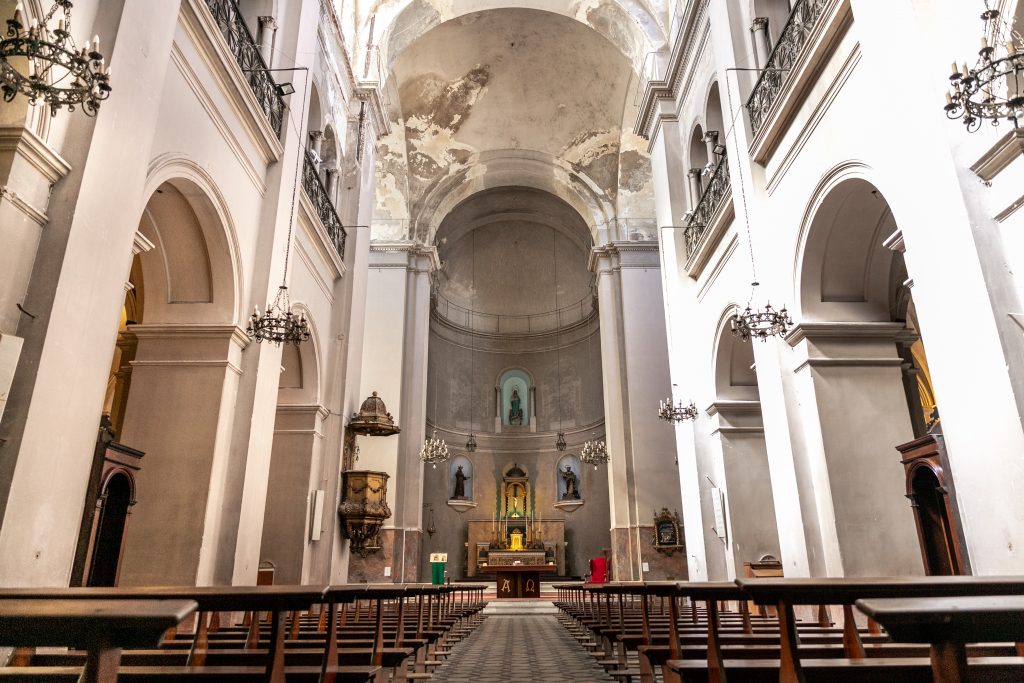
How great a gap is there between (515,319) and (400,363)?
30.0 ft

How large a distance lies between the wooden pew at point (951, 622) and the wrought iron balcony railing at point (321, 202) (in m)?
8.68

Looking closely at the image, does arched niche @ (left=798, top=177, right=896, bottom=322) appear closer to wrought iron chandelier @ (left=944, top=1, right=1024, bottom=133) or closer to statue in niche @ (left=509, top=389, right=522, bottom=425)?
wrought iron chandelier @ (left=944, top=1, right=1024, bottom=133)

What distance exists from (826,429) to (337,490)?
22.1 ft

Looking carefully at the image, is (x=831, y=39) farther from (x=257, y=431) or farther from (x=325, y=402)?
(x=325, y=402)

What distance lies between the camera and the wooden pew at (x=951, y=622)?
1285 mm

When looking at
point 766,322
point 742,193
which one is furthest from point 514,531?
point 766,322

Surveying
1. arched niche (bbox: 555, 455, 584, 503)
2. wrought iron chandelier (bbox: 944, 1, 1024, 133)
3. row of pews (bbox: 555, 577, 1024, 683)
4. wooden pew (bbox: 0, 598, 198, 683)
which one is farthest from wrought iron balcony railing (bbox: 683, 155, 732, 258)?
arched niche (bbox: 555, 455, 584, 503)

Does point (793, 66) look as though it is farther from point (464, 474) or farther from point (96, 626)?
point (464, 474)

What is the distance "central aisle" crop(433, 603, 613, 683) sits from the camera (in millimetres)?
4586

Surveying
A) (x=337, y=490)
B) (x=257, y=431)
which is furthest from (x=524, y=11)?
(x=257, y=431)

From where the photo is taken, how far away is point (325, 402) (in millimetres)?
10180

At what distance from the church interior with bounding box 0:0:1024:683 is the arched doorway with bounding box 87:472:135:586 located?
0.05 m

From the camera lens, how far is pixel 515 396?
23.7 m

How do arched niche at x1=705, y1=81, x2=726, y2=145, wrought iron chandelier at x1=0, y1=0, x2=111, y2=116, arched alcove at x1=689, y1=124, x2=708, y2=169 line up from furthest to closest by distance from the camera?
1. arched alcove at x1=689, y1=124, x2=708, y2=169
2. arched niche at x1=705, y1=81, x2=726, y2=145
3. wrought iron chandelier at x1=0, y1=0, x2=111, y2=116
